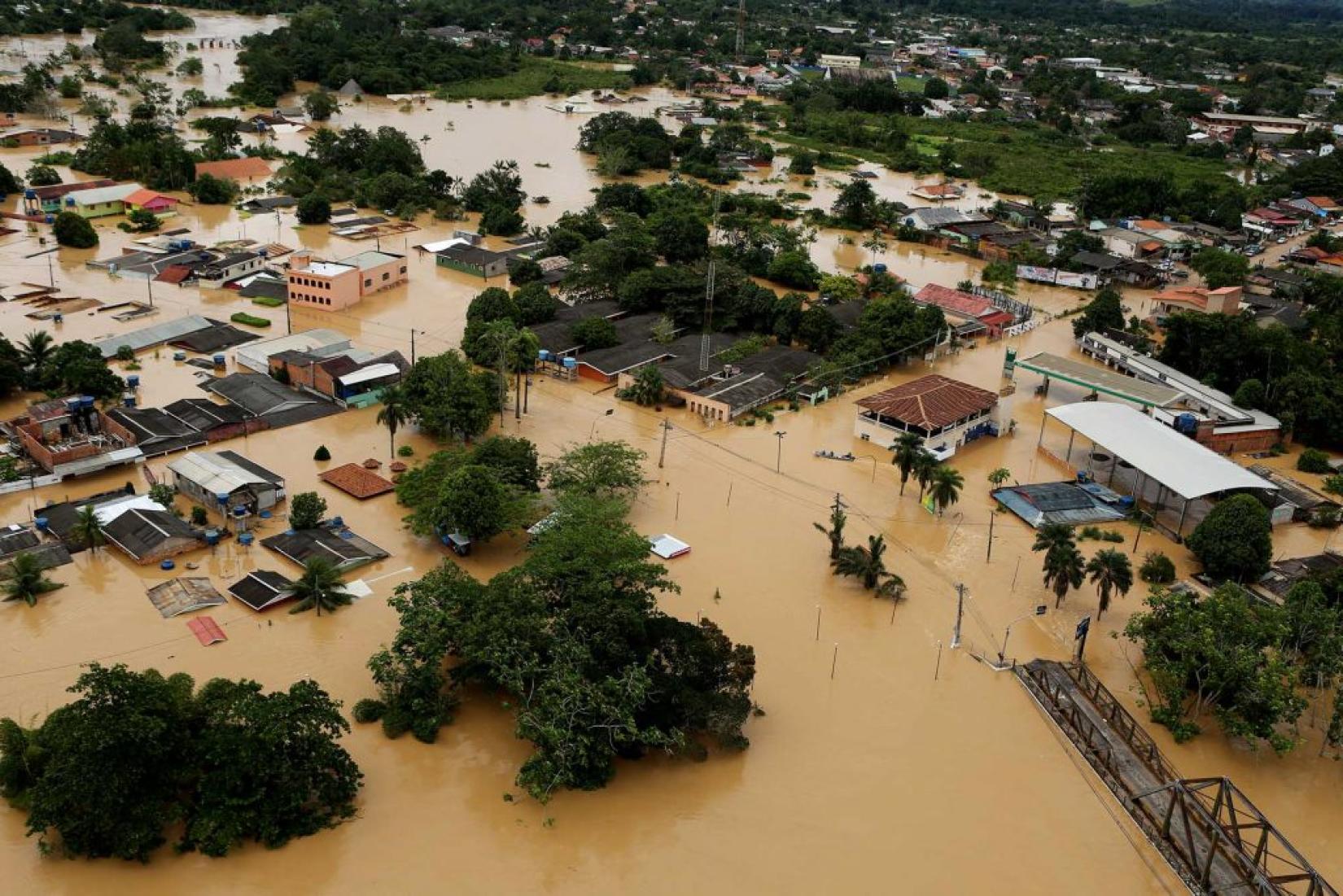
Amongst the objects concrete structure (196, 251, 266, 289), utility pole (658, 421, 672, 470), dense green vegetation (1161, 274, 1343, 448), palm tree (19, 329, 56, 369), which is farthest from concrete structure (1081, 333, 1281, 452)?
concrete structure (196, 251, 266, 289)

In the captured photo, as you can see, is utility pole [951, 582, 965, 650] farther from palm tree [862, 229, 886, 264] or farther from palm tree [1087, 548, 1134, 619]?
palm tree [862, 229, 886, 264]

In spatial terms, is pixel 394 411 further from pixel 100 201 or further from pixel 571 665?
pixel 100 201

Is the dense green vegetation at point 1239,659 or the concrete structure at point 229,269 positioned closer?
the dense green vegetation at point 1239,659

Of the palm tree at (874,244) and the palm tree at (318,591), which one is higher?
the palm tree at (874,244)

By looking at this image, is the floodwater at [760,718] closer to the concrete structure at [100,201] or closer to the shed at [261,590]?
the shed at [261,590]

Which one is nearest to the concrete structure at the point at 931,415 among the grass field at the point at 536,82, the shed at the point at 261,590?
the shed at the point at 261,590

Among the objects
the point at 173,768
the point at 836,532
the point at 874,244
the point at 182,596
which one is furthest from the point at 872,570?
the point at 874,244

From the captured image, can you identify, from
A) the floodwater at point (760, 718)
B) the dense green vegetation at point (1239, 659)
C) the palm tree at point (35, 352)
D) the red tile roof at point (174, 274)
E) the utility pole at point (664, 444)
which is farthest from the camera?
the red tile roof at point (174, 274)
